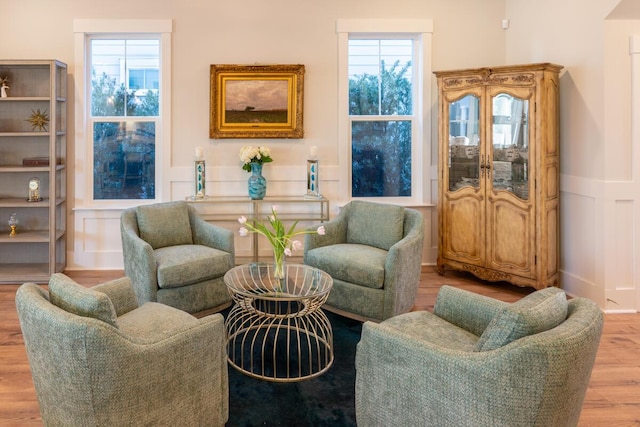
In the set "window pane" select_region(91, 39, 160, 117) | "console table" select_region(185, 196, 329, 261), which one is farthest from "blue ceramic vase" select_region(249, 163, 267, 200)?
"window pane" select_region(91, 39, 160, 117)

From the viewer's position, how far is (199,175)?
4.71 m

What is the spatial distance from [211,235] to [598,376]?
2849 millimetres

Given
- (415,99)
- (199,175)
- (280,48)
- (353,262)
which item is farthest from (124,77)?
(353,262)

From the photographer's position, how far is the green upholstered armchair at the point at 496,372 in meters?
1.50

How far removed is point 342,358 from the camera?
9.53 ft

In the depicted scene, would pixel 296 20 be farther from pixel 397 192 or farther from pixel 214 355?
pixel 214 355

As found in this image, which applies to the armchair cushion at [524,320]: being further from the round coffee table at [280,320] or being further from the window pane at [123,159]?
the window pane at [123,159]

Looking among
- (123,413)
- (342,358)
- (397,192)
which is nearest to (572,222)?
(397,192)

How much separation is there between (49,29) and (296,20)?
2.45 m

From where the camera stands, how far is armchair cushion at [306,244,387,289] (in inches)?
133

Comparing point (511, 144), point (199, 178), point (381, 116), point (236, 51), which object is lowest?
point (199, 178)

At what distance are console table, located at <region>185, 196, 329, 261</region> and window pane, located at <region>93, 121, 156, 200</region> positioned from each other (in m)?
0.68

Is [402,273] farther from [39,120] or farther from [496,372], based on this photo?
[39,120]

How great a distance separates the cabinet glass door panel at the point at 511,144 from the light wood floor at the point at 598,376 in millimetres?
1010
